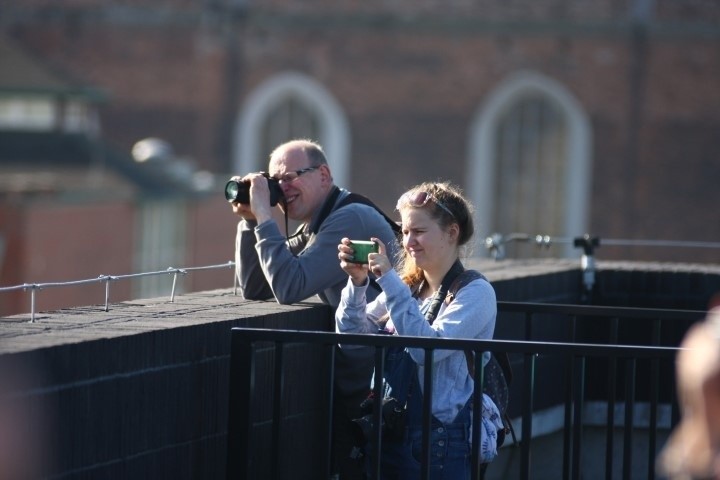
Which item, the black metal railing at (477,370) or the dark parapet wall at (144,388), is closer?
the dark parapet wall at (144,388)

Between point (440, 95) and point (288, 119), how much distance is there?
323cm

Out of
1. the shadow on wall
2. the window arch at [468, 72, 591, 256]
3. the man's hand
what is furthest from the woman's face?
the window arch at [468, 72, 591, 256]

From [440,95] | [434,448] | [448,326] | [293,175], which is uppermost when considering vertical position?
[440,95]

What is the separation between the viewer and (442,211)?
453 cm

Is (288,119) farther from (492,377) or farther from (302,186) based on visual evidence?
(492,377)

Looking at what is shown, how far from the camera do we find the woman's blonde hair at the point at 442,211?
178 inches

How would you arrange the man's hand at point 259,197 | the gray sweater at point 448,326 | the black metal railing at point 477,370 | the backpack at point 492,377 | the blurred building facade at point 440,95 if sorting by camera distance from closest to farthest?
the black metal railing at point 477,370
the gray sweater at point 448,326
the backpack at point 492,377
the man's hand at point 259,197
the blurred building facade at point 440,95

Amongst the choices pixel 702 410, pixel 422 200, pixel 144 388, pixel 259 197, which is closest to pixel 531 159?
pixel 259 197

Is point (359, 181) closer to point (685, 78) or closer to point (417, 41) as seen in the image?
point (417, 41)

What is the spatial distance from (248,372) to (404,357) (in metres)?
0.45

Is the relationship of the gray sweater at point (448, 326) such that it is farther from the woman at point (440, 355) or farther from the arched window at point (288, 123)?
the arched window at point (288, 123)

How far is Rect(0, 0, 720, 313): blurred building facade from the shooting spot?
28.9 metres

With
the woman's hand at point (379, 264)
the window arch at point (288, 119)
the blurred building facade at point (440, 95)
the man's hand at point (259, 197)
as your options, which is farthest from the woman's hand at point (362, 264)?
the window arch at point (288, 119)

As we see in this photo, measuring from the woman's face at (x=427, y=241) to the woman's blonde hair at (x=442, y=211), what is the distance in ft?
0.06
